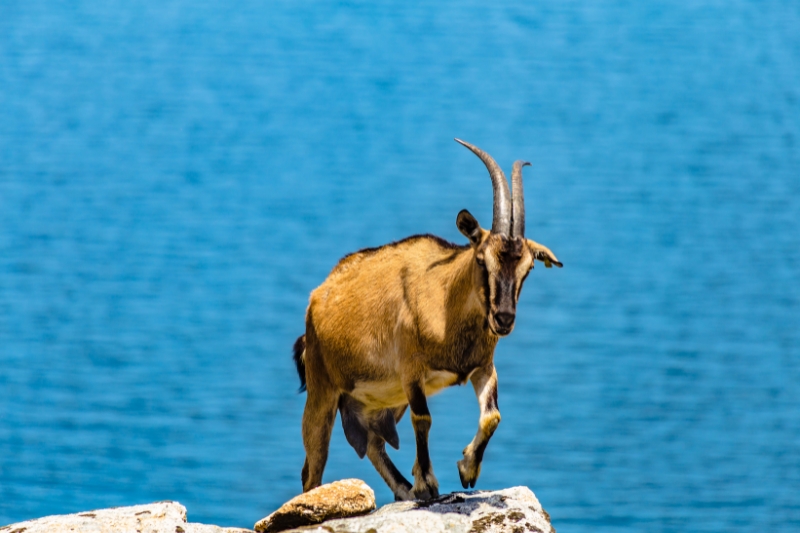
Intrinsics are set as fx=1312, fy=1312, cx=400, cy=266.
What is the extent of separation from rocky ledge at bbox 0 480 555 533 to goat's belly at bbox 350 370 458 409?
591 mm

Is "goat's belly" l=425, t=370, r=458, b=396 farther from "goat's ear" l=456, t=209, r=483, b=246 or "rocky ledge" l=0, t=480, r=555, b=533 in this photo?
"goat's ear" l=456, t=209, r=483, b=246

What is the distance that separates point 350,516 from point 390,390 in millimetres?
Answer: 887

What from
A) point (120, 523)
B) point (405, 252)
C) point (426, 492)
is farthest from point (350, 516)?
point (405, 252)

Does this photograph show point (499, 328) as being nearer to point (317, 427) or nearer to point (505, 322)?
point (505, 322)

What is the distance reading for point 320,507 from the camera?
651cm

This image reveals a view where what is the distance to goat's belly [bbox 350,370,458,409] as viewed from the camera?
6777 millimetres

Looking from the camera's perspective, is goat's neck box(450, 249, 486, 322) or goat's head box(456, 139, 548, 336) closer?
goat's head box(456, 139, 548, 336)

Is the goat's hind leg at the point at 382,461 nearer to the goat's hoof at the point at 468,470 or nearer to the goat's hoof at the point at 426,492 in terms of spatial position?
the goat's hoof at the point at 426,492

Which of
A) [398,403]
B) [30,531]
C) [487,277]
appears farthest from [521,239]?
[30,531]

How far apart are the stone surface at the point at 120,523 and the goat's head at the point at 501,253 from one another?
1.69 m

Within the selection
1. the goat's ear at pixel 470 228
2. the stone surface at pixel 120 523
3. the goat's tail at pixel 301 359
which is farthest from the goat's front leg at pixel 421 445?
the goat's tail at pixel 301 359

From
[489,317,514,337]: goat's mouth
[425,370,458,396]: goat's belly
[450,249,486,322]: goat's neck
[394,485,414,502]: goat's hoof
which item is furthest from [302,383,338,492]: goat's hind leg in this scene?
[489,317,514,337]: goat's mouth

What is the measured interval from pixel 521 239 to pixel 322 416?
1931 mm

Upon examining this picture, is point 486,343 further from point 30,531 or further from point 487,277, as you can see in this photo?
point 30,531
